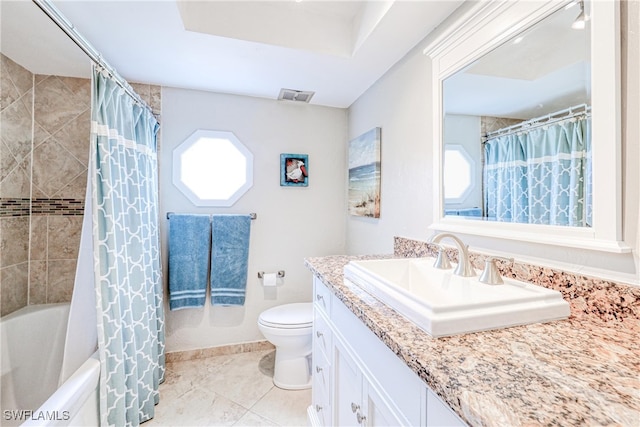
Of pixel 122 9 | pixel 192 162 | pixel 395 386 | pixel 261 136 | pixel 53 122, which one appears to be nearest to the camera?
pixel 395 386

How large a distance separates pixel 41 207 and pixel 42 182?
17cm

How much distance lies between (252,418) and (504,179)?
71.2 inches

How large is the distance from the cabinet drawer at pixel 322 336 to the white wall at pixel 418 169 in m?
0.69

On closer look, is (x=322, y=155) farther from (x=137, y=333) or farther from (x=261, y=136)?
(x=137, y=333)

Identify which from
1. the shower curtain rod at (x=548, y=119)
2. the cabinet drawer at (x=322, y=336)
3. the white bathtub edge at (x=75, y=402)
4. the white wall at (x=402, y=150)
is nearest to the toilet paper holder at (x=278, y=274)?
the white wall at (x=402, y=150)

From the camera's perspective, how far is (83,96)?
6.52 ft

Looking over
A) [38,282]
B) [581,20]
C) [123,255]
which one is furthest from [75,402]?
[581,20]

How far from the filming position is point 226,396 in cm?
183

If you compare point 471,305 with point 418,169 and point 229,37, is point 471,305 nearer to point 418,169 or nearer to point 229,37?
point 418,169

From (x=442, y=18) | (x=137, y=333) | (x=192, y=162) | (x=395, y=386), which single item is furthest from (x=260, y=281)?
(x=442, y=18)

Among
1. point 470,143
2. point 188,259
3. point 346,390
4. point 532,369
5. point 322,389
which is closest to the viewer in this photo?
point 532,369

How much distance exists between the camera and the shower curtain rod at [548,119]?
0.83 meters

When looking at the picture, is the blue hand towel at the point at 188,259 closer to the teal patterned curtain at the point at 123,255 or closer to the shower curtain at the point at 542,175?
the teal patterned curtain at the point at 123,255

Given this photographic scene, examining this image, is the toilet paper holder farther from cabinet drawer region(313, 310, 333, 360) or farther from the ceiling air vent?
the ceiling air vent
